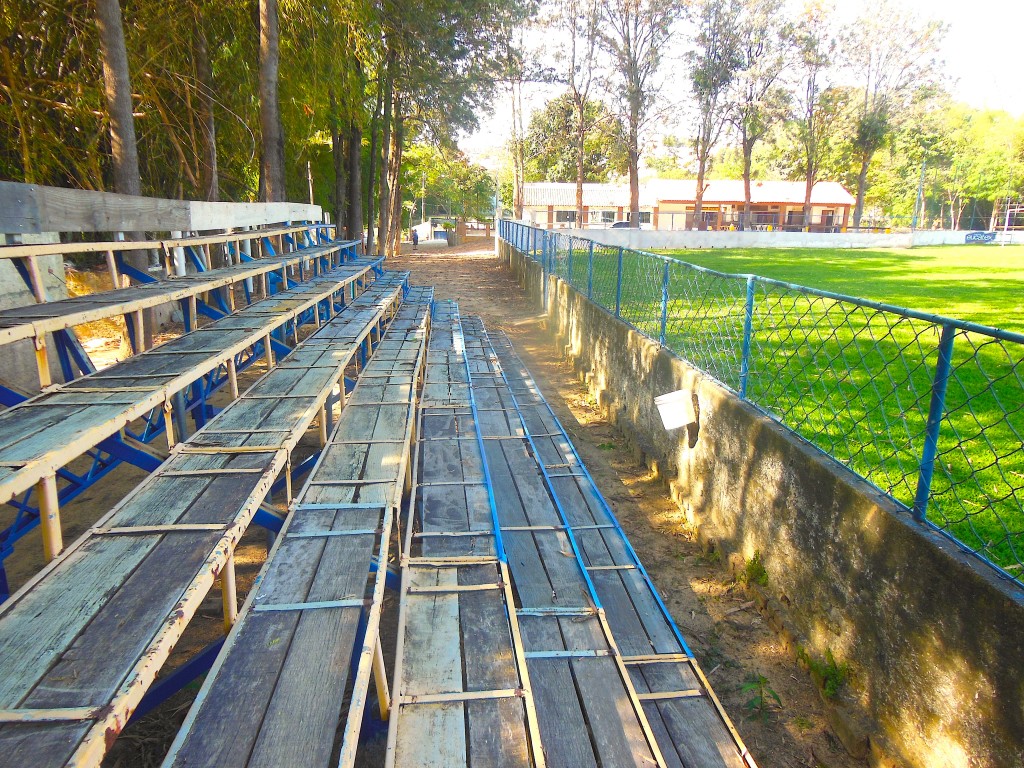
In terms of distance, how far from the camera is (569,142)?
41844 mm

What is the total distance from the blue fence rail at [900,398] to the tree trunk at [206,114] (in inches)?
248

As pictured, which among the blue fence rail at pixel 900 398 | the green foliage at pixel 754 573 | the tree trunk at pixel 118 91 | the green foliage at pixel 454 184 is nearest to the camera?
the blue fence rail at pixel 900 398

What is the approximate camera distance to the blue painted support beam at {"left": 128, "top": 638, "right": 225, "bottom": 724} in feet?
7.29

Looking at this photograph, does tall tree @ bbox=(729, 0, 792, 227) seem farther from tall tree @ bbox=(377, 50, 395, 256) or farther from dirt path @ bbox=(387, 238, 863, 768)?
dirt path @ bbox=(387, 238, 863, 768)

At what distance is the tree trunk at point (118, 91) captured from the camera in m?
6.05

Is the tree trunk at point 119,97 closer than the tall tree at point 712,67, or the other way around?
the tree trunk at point 119,97

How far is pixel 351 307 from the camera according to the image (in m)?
7.32

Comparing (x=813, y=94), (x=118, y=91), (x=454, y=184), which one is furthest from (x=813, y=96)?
(x=118, y=91)

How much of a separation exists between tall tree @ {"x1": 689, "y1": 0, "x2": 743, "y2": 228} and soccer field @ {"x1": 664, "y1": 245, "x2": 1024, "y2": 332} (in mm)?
16530

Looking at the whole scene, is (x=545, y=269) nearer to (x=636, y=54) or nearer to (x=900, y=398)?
(x=900, y=398)

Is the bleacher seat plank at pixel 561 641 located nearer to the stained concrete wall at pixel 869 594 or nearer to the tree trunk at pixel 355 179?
the stained concrete wall at pixel 869 594

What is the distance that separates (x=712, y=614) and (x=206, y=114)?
34.4 feet

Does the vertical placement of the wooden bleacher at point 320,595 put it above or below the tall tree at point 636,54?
below

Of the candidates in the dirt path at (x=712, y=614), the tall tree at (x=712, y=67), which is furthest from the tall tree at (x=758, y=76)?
the dirt path at (x=712, y=614)
